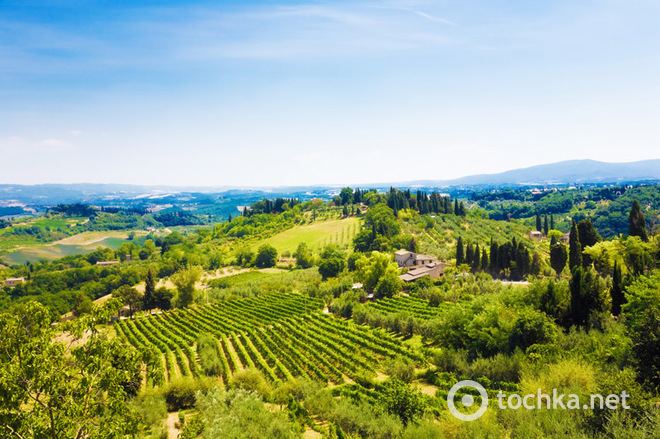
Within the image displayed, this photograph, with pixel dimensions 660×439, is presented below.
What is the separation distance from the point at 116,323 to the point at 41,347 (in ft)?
184

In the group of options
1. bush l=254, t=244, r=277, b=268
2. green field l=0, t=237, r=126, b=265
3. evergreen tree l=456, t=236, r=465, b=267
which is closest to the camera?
evergreen tree l=456, t=236, r=465, b=267

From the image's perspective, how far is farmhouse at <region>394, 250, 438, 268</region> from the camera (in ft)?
244

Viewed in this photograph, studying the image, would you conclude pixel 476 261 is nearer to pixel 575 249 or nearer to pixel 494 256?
pixel 494 256

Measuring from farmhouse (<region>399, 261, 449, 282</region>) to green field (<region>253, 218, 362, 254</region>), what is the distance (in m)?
38.0

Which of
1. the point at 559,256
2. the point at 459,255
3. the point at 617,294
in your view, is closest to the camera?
the point at 617,294

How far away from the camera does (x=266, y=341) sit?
4291 cm

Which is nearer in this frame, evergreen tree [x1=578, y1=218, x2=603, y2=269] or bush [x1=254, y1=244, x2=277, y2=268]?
evergreen tree [x1=578, y1=218, x2=603, y2=269]

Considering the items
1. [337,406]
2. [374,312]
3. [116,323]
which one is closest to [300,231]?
[116,323]

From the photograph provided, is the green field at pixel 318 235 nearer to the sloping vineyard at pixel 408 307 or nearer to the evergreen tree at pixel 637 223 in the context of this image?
the sloping vineyard at pixel 408 307

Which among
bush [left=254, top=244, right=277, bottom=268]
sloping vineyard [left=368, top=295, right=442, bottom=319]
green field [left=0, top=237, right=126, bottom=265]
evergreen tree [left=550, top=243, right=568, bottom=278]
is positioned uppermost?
Answer: evergreen tree [left=550, top=243, right=568, bottom=278]

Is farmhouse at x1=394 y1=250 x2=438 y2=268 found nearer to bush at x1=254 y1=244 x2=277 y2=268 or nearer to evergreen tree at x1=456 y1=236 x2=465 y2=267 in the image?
evergreen tree at x1=456 y1=236 x2=465 y2=267

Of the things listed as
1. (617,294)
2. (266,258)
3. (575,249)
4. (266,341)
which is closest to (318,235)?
(266,258)

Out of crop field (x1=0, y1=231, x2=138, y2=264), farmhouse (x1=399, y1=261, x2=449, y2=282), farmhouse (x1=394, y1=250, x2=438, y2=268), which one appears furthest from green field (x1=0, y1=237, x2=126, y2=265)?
farmhouse (x1=399, y1=261, x2=449, y2=282)

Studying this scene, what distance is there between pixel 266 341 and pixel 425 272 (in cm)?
3306
